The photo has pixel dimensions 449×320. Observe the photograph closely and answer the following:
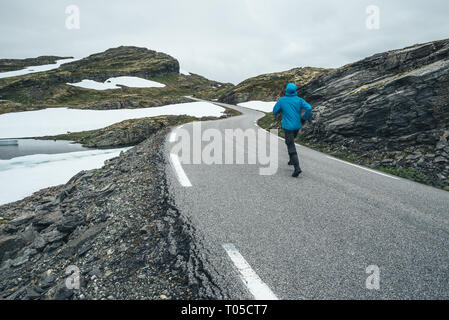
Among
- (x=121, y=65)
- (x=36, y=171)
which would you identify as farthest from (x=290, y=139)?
(x=121, y=65)

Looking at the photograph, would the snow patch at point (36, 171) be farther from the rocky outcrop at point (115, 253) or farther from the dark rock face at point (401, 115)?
the dark rock face at point (401, 115)

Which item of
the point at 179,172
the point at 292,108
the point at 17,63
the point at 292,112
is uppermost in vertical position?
the point at 17,63

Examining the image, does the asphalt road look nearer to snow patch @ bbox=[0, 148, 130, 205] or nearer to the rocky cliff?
the rocky cliff

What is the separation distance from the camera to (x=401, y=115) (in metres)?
8.45

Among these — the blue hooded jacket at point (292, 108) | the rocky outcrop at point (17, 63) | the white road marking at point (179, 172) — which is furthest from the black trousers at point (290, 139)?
the rocky outcrop at point (17, 63)

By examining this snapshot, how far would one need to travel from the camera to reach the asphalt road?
7.22 ft

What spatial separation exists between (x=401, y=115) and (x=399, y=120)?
0.62 ft

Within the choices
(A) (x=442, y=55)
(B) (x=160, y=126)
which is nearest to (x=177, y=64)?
(B) (x=160, y=126)

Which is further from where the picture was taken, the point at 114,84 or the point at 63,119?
the point at 114,84

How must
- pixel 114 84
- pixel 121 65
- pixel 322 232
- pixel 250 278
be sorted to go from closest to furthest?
pixel 250 278 → pixel 322 232 → pixel 114 84 → pixel 121 65

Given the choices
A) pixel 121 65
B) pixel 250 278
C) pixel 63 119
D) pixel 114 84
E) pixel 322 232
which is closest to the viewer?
pixel 250 278

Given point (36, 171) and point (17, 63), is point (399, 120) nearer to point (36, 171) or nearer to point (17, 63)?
point (36, 171)
